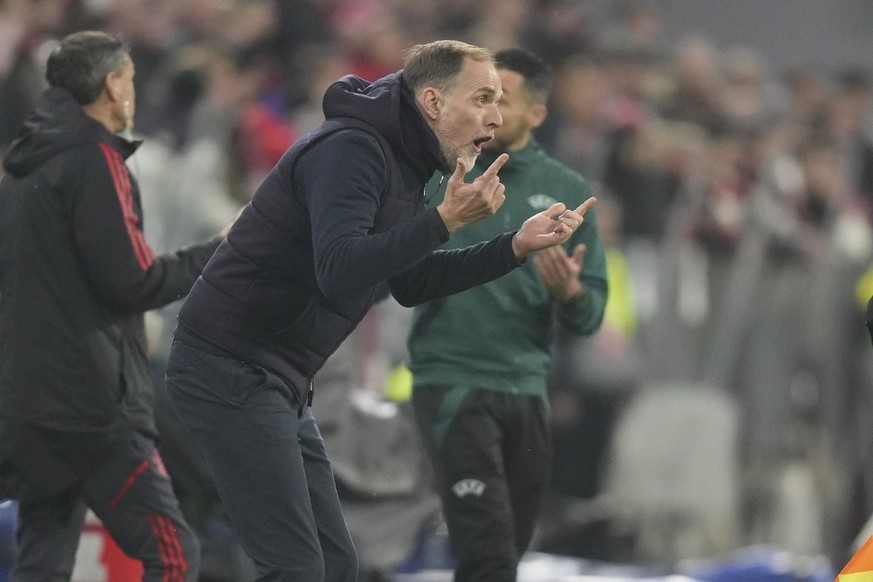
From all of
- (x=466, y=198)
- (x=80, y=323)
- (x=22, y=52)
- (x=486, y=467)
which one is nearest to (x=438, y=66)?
(x=466, y=198)

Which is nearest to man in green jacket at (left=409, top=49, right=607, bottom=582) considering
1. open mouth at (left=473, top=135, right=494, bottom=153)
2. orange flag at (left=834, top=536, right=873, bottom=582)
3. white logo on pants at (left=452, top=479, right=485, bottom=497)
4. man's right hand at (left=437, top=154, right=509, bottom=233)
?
white logo on pants at (left=452, top=479, right=485, bottom=497)

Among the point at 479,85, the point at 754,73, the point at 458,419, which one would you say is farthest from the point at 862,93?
the point at 479,85

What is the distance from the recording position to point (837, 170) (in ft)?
43.1

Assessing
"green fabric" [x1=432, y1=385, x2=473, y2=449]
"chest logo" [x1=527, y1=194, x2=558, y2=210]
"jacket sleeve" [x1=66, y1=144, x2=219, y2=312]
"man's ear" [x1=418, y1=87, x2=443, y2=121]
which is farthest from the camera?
"chest logo" [x1=527, y1=194, x2=558, y2=210]

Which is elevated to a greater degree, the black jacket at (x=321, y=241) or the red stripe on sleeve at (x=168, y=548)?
the black jacket at (x=321, y=241)

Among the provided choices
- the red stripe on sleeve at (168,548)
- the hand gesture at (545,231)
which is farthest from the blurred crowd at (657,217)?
the hand gesture at (545,231)

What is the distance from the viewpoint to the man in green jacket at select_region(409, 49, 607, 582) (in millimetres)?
6113

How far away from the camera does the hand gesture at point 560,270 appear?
6.04m

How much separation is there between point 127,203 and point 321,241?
127 cm

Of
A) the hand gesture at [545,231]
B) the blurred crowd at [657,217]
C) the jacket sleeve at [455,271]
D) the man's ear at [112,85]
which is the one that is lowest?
the blurred crowd at [657,217]

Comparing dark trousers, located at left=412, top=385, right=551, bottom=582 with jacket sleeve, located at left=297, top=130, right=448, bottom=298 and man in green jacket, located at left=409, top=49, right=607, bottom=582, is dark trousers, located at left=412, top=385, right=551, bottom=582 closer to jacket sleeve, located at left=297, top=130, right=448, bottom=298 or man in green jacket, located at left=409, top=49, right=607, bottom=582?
man in green jacket, located at left=409, top=49, right=607, bottom=582

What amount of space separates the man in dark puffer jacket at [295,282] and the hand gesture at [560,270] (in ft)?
3.32

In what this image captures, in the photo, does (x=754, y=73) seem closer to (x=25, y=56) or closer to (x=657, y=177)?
(x=657, y=177)

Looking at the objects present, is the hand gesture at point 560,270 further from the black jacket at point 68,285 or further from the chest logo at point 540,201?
the black jacket at point 68,285
